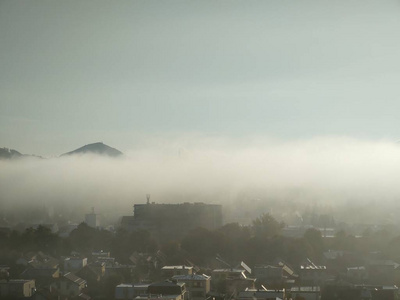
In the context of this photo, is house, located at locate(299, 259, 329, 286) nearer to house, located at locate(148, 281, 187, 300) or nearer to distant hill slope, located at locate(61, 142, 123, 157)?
house, located at locate(148, 281, 187, 300)

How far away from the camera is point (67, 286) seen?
2034cm

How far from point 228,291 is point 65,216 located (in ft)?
159

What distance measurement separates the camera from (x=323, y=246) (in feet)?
97.8

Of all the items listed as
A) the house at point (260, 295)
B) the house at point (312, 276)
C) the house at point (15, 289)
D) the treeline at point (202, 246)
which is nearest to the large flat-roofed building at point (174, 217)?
the treeline at point (202, 246)

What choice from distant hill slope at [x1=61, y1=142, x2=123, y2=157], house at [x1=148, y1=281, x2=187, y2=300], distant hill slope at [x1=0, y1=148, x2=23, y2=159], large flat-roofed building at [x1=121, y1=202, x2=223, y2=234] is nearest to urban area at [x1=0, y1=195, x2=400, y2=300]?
house at [x1=148, y1=281, x2=187, y2=300]

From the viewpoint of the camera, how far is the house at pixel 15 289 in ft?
61.9

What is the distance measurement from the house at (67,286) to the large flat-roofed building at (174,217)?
20.6 meters

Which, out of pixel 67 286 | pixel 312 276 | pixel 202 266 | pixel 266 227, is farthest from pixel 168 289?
pixel 266 227

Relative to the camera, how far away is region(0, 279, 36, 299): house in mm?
18875

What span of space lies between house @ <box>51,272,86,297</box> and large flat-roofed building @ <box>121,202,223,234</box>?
67.6ft

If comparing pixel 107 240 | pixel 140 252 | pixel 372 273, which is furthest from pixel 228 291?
pixel 107 240

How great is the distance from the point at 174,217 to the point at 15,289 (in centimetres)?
2461

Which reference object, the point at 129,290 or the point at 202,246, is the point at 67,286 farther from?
the point at 202,246

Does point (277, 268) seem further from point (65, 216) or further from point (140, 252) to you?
point (65, 216)
